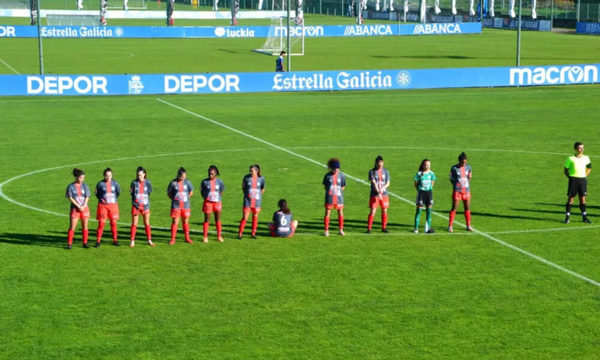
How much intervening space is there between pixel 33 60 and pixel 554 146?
5205cm

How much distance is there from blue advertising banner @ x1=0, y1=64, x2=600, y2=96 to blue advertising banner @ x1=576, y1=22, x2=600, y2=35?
5593 cm

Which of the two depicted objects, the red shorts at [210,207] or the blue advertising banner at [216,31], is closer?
the red shorts at [210,207]

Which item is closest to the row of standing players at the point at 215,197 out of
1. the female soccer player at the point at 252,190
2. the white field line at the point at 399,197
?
the female soccer player at the point at 252,190

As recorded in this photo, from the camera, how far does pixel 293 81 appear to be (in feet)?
187

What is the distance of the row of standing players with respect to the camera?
68.2 feet

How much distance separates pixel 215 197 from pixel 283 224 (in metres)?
1.87

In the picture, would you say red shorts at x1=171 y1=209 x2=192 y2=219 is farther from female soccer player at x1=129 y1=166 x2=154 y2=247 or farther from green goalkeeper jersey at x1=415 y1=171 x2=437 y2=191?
green goalkeeper jersey at x1=415 y1=171 x2=437 y2=191

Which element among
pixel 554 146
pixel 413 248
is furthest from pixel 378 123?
pixel 413 248

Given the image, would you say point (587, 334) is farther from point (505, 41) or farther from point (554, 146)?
point (505, 41)

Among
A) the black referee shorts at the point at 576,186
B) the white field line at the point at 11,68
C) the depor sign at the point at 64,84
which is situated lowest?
the black referee shorts at the point at 576,186

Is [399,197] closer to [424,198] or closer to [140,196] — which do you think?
[424,198]

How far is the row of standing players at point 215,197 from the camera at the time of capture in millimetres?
20781

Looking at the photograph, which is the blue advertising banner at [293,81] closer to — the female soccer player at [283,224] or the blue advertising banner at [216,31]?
the female soccer player at [283,224]

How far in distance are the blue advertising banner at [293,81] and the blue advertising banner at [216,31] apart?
50.5 meters
